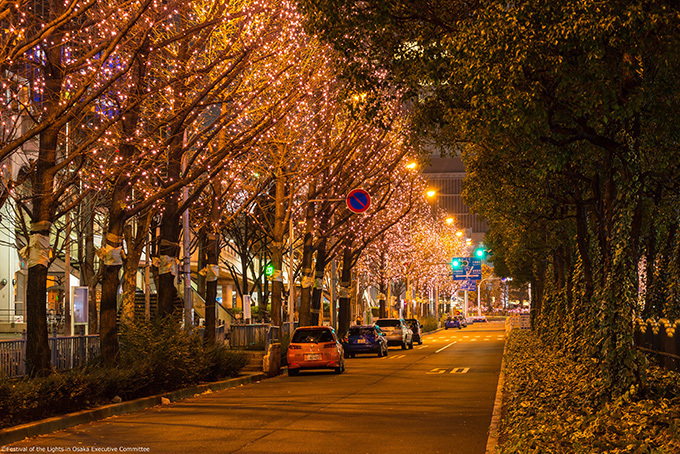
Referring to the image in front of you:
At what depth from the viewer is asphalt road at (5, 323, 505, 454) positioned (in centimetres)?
1162

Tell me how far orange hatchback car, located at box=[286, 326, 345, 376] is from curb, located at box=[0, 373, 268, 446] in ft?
18.0

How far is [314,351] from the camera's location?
27.0 meters

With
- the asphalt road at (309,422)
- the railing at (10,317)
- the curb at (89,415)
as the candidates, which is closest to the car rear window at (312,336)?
the asphalt road at (309,422)

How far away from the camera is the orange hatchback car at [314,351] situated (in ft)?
88.5

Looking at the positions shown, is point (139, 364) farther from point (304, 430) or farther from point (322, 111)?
point (322, 111)

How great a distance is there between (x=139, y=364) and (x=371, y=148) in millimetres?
21655

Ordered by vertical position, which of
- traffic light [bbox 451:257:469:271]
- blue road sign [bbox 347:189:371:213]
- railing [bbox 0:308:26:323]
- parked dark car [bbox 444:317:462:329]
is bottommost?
parked dark car [bbox 444:317:462:329]

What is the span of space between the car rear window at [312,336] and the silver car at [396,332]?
19793 mm

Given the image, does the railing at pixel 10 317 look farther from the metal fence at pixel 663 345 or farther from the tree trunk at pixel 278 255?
the metal fence at pixel 663 345

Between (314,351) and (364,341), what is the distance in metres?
12.4

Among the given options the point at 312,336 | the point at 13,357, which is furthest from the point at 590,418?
the point at 312,336

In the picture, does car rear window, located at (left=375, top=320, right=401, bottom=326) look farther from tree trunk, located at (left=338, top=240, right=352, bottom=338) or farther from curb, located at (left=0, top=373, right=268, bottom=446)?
curb, located at (left=0, top=373, right=268, bottom=446)

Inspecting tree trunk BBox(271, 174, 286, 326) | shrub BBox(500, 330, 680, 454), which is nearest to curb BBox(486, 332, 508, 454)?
shrub BBox(500, 330, 680, 454)

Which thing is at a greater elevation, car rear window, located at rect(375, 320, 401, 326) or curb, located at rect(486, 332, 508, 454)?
curb, located at rect(486, 332, 508, 454)
